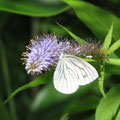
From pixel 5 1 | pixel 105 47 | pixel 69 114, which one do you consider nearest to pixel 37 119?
pixel 69 114

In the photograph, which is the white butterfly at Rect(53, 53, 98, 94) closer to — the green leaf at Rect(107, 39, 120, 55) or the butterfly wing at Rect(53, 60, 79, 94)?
the butterfly wing at Rect(53, 60, 79, 94)

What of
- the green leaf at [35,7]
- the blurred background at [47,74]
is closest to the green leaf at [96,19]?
the blurred background at [47,74]

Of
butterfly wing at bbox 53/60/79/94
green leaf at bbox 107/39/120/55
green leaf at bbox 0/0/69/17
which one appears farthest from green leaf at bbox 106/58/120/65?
green leaf at bbox 0/0/69/17

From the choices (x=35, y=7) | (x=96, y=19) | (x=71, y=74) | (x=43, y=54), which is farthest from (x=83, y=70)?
(x=35, y=7)

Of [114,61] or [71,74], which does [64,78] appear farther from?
[114,61]

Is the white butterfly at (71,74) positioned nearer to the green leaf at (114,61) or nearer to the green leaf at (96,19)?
the green leaf at (114,61)
